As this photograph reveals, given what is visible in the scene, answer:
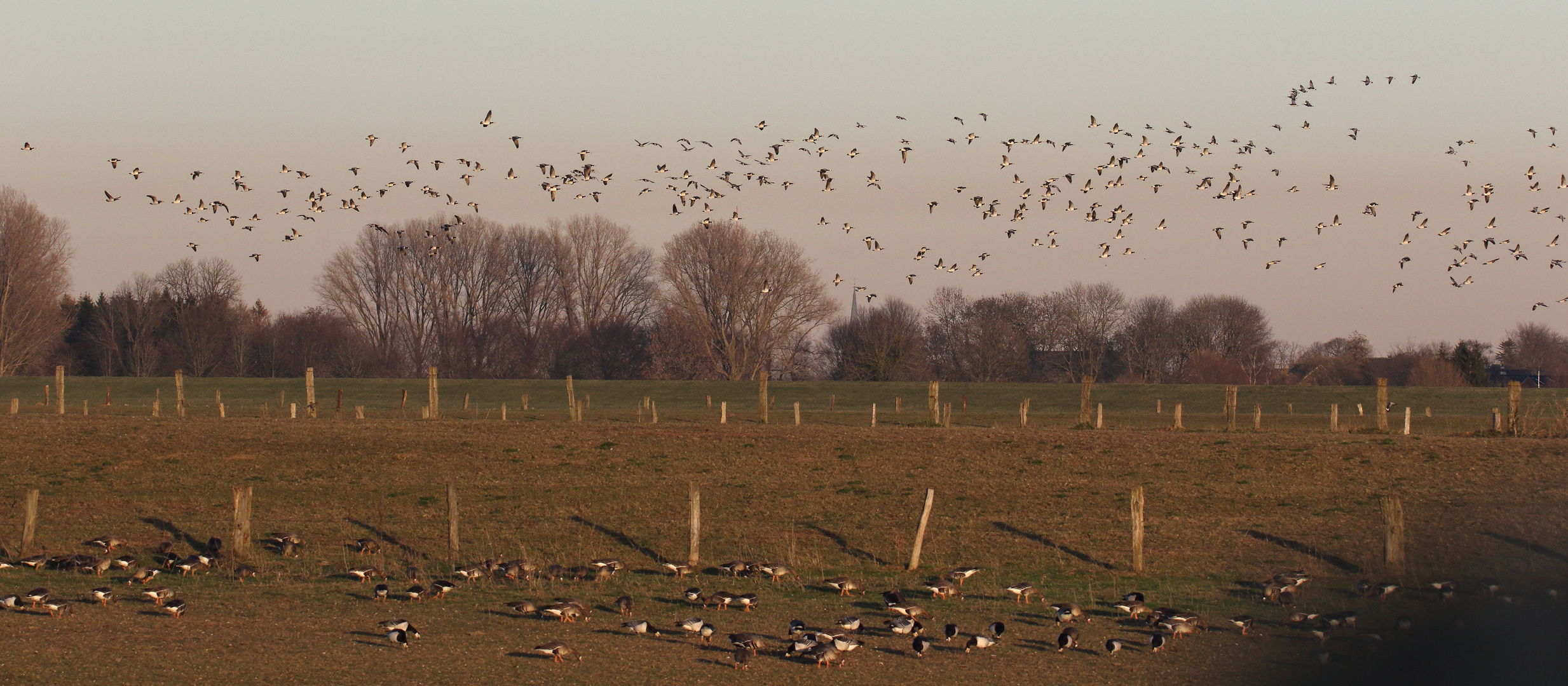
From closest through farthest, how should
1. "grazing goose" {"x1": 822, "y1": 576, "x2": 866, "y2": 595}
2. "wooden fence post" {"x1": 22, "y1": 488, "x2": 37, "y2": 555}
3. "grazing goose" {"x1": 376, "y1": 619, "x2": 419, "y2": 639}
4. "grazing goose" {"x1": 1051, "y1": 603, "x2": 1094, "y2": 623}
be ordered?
1. "grazing goose" {"x1": 376, "y1": 619, "x2": 419, "y2": 639}
2. "grazing goose" {"x1": 1051, "y1": 603, "x2": 1094, "y2": 623}
3. "grazing goose" {"x1": 822, "y1": 576, "x2": 866, "y2": 595}
4. "wooden fence post" {"x1": 22, "y1": 488, "x2": 37, "y2": 555}

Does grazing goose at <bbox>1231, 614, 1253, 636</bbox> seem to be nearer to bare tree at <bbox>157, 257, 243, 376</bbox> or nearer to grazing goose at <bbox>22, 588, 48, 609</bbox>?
grazing goose at <bbox>22, 588, 48, 609</bbox>

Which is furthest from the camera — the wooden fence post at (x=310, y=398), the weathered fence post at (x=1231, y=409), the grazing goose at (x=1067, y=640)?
the wooden fence post at (x=310, y=398)

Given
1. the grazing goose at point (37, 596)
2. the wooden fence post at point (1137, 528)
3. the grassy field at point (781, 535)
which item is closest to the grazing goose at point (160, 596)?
the grassy field at point (781, 535)

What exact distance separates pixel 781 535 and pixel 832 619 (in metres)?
8.19

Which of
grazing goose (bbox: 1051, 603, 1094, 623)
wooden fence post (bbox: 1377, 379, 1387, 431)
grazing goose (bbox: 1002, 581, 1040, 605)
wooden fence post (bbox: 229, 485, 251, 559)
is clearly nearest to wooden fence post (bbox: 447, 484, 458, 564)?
wooden fence post (bbox: 229, 485, 251, 559)

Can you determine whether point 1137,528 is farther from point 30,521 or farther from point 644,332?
point 644,332

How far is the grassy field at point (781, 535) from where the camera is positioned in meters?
15.1

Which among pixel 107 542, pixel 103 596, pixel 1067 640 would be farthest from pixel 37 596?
pixel 1067 640

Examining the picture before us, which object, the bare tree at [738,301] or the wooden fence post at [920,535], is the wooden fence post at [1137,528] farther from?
the bare tree at [738,301]

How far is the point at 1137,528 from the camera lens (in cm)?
2231

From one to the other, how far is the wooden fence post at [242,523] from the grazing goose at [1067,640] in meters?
14.4

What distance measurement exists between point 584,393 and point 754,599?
5834cm

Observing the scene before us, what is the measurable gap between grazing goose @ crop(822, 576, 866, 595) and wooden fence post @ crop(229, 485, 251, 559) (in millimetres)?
10375

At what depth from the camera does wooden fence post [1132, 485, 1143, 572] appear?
22156 mm
